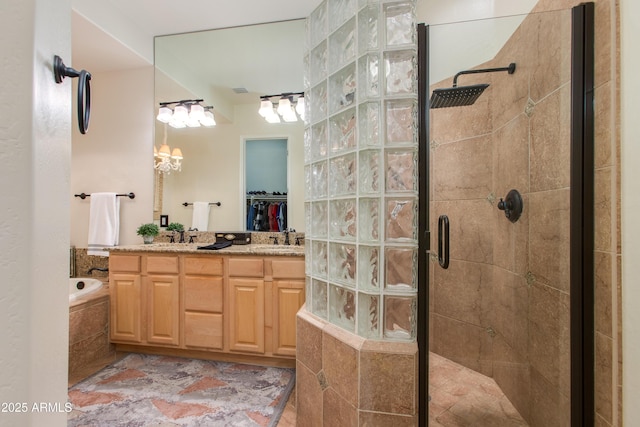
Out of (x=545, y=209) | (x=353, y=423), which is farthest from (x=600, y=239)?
(x=353, y=423)

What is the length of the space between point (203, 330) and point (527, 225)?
222cm

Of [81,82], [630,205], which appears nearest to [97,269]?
[81,82]

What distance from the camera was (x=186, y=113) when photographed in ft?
9.01

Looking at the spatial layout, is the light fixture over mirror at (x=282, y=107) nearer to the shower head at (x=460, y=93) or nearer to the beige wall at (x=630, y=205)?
the shower head at (x=460, y=93)

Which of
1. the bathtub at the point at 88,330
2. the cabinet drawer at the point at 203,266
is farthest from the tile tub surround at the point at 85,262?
the cabinet drawer at the point at 203,266

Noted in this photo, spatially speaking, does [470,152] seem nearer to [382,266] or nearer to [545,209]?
[545,209]

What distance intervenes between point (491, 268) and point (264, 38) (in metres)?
2.54

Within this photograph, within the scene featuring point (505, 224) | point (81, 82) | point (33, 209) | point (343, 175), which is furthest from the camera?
point (505, 224)

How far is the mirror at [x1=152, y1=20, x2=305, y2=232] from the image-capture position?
2520 millimetres

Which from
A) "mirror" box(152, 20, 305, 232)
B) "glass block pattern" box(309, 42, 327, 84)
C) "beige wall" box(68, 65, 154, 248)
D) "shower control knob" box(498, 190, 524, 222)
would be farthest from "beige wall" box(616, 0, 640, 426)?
"beige wall" box(68, 65, 154, 248)

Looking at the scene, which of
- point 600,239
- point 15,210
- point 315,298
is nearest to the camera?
point 15,210

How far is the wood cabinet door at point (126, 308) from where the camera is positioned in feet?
7.31

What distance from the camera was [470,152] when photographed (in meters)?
1.50

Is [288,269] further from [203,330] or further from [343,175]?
[343,175]
